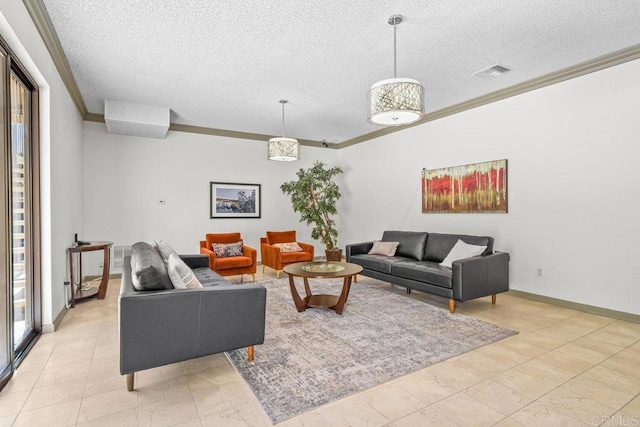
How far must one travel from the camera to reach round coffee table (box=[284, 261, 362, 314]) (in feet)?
12.1

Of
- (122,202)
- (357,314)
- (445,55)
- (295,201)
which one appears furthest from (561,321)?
(122,202)

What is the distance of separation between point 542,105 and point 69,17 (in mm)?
5257

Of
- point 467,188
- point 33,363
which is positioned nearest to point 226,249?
point 33,363

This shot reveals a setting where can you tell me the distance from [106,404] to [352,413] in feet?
5.06

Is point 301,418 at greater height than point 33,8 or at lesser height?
lesser

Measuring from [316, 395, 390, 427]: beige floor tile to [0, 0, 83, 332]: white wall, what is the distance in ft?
9.84

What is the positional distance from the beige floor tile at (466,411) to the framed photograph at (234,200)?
549 cm

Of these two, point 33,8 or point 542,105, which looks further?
point 542,105

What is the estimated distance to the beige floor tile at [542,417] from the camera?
1853mm

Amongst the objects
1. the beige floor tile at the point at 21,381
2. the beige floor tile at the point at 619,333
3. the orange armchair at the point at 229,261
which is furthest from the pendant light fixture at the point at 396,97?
the beige floor tile at the point at 21,381

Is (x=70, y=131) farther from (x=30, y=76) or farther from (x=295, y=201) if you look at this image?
(x=295, y=201)

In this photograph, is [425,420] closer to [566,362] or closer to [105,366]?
[566,362]

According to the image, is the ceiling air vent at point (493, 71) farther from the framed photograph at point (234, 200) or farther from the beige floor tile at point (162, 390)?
the framed photograph at point (234, 200)

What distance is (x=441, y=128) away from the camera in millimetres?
5516
